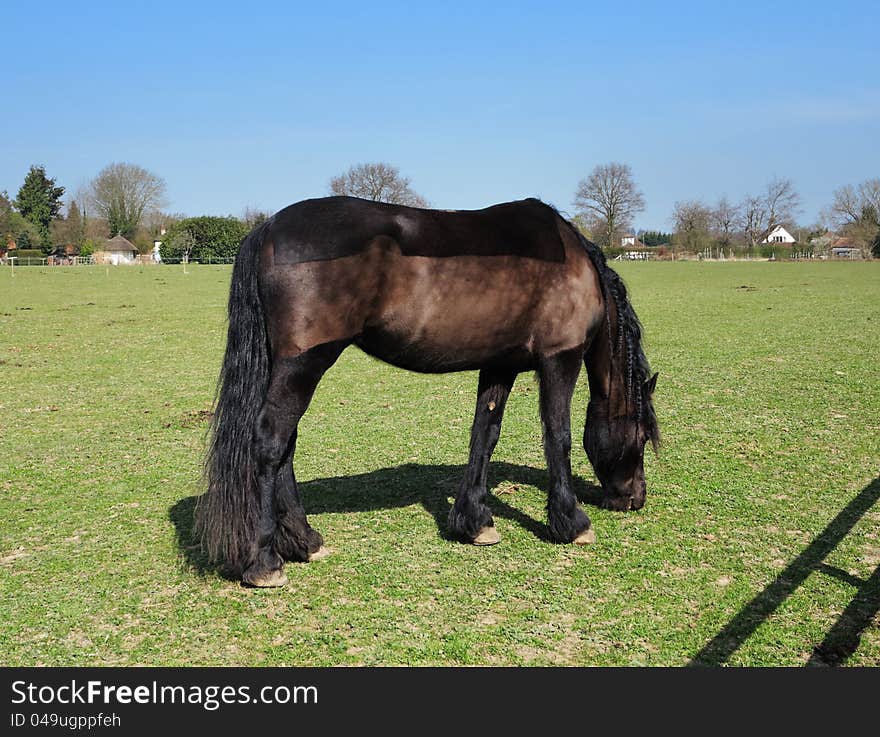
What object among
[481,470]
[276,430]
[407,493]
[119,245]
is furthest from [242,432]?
[119,245]

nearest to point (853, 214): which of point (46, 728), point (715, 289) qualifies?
point (715, 289)

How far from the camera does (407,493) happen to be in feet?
18.7

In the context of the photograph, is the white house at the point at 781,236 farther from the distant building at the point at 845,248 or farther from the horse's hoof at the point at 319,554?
the horse's hoof at the point at 319,554

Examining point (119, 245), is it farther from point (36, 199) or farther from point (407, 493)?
point (407, 493)

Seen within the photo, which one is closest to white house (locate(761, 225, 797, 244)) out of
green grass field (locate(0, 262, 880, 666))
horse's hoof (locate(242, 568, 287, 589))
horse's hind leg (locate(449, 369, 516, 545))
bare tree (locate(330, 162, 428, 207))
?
bare tree (locate(330, 162, 428, 207))

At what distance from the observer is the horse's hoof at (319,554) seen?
4.41 metres

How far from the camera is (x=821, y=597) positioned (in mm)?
3859

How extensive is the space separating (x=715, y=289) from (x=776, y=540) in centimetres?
2525

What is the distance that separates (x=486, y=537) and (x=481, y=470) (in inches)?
17.4

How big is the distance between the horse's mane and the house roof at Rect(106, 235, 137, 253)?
88.3 metres

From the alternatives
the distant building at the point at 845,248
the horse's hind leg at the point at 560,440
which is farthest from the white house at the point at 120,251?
the horse's hind leg at the point at 560,440

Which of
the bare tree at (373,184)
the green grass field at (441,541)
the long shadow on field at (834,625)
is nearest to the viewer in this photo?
the long shadow on field at (834,625)

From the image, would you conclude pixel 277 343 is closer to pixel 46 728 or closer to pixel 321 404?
pixel 46 728

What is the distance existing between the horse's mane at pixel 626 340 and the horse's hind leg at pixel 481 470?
0.74m
